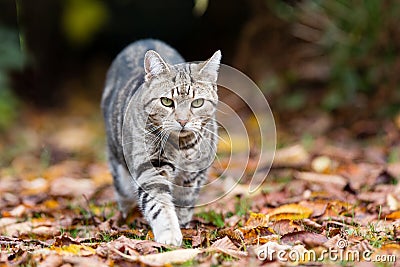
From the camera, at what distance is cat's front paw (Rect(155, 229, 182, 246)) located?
268 cm

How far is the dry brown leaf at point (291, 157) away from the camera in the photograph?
4.40 m

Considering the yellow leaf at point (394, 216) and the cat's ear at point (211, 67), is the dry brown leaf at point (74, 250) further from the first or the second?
the yellow leaf at point (394, 216)

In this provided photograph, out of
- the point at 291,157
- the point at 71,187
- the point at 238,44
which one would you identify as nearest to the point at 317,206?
the point at 291,157

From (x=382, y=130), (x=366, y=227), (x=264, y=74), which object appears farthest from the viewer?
(x=264, y=74)

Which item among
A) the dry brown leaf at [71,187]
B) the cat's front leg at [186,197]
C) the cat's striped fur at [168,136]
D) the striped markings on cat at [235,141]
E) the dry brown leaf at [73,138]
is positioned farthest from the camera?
the dry brown leaf at [73,138]

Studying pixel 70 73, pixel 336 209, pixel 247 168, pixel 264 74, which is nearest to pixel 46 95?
pixel 70 73

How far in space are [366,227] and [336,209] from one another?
0.40 m

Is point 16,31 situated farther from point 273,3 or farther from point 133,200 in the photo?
point 133,200

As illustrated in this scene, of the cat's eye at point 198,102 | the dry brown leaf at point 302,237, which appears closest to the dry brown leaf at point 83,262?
the dry brown leaf at point 302,237

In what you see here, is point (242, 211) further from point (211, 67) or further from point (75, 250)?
point (75, 250)

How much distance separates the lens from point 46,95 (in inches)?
307

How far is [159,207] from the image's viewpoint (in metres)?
2.89

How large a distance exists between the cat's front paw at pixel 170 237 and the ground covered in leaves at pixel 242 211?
4 centimetres

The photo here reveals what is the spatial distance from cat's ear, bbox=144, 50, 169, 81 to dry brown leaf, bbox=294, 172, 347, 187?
4.83ft
